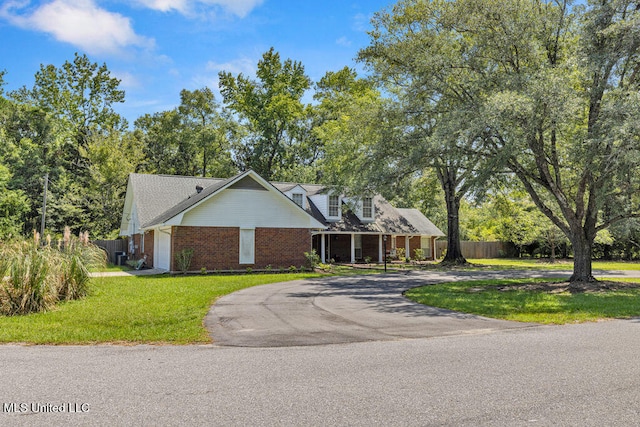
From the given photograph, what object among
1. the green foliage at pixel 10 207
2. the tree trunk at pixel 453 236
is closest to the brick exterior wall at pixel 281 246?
the tree trunk at pixel 453 236

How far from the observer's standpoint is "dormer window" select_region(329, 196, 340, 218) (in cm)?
3234

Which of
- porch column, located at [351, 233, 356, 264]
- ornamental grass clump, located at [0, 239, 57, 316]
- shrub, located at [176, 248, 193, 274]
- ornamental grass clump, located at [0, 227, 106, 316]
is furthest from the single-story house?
ornamental grass clump, located at [0, 239, 57, 316]

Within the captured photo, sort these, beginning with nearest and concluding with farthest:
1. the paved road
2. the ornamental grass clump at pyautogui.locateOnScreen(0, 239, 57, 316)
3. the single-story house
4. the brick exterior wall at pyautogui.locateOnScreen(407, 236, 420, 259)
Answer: the paved road, the ornamental grass clump at pyautogui.locateOnScreen(0, 239, 57, 316), the single-story house, the brick exterior wall at pyautogui.locateOnScreen(407, 236, 420, 259)

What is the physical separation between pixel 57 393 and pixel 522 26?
17527 millimetres

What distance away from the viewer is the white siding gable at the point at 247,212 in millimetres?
23234

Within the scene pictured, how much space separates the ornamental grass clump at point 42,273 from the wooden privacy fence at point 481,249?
34.6 metres

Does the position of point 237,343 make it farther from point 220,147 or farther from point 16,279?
point 220,147

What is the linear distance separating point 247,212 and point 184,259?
3940mm

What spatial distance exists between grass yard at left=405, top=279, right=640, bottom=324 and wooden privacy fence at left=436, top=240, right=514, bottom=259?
2765 centimetres

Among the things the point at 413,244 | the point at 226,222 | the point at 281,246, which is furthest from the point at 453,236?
the point at 226,222

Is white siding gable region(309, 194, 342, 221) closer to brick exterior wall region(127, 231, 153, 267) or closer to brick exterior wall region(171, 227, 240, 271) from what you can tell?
brick exterior wall region(171, 227, 240, 271)

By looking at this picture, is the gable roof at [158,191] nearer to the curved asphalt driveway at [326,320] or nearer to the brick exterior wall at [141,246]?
the brick exterior wall at [141,246]

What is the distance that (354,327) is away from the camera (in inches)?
364

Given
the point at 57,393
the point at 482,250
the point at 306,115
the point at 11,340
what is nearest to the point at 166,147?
the point at 306,115
